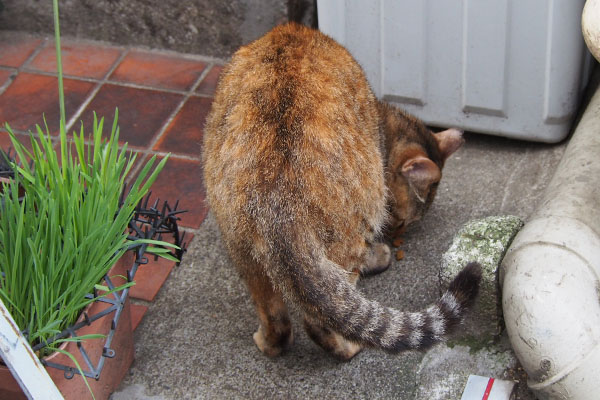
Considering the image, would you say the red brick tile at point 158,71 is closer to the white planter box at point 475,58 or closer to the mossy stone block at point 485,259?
the white planter box at point 475,58

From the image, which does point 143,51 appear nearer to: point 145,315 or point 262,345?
point 145,315

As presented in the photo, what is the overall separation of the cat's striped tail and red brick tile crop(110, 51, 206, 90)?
246cm

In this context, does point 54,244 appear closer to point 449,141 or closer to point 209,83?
point 449,141

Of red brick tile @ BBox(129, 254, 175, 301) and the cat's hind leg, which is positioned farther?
red brick tile @ BBox(129, 254, 175, 301)

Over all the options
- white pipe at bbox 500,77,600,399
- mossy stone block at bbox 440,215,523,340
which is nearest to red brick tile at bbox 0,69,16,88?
mossy stone block at bbox 440,215,523,340

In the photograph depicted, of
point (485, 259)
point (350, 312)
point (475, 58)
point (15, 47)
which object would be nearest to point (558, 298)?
point (485, 259)

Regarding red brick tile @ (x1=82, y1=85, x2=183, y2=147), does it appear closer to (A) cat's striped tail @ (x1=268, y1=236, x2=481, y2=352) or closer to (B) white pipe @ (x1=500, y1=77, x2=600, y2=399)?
(A) cat's striped tail @ (x1=268, y1=236, x2=481, y2=352)

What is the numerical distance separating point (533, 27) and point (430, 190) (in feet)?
3.15

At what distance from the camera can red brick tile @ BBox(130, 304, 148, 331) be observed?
372 centimetres

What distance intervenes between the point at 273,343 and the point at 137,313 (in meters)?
0.71

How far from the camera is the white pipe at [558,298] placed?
2871 millimetres

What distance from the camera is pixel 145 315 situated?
3.77m

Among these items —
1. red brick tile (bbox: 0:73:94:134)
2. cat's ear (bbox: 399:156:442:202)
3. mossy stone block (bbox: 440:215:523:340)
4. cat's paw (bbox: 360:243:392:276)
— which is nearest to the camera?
mossy stone block (bbox: 440:215:523:340)

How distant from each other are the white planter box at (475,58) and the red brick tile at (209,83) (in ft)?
2.96
